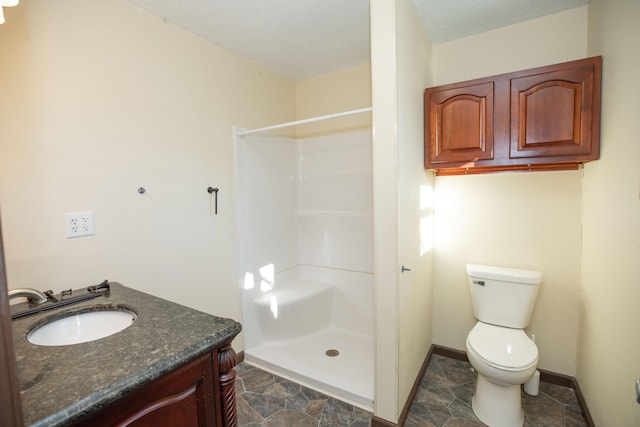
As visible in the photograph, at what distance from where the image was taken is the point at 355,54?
2479 millimetres

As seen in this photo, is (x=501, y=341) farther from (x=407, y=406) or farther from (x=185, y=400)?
(x=185, y=400)

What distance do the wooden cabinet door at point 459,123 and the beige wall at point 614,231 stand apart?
1.76 ft

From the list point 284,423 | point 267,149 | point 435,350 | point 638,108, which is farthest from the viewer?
point 267,149

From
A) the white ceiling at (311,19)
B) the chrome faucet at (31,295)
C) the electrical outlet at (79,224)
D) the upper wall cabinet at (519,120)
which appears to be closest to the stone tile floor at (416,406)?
the chrome faucet at (31,295)

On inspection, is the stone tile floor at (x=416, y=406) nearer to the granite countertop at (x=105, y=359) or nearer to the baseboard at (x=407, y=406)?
the baseboard at (x=407, y=406)

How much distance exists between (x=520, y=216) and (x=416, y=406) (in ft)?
4.76

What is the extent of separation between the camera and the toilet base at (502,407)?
170 cm

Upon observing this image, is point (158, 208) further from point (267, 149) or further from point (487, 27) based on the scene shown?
point (487, 27)

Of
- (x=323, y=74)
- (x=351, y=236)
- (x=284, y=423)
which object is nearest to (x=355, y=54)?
(x=323, y=74)

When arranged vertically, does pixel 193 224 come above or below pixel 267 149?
below

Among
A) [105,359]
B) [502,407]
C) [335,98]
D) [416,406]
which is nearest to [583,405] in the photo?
[502,407]

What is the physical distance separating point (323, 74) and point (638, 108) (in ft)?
7.49

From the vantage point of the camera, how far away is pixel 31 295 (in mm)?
1217

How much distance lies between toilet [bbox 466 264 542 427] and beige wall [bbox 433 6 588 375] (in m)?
0.18
